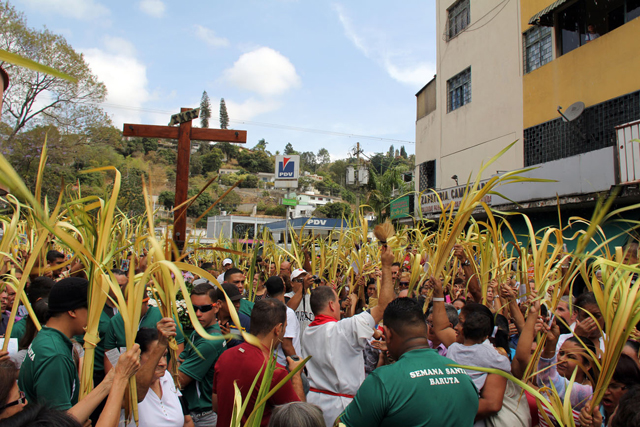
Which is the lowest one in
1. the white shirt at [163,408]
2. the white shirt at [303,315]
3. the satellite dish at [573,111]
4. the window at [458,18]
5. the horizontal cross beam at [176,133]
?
the white shirt at [163,408]

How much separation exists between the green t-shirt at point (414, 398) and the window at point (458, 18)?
17.7m

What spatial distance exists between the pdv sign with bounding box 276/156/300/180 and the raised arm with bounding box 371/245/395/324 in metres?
6.78

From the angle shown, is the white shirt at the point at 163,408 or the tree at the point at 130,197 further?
the tree at the point at 130,197

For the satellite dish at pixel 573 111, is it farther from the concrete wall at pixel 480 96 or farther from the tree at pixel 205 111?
the tree at pixel 205 111

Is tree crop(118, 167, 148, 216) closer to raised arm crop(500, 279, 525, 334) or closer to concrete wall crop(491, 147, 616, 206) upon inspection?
raised arm crop(500, 279, 525, 334)

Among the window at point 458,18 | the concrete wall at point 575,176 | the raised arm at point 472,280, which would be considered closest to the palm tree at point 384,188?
the window at point 458,18

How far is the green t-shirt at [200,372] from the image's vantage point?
2.97 m

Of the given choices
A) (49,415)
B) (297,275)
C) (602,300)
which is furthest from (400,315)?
(297,275)

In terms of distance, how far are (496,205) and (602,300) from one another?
11.6 meters

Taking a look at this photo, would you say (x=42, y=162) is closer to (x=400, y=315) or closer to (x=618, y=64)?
(x=400, y=315)

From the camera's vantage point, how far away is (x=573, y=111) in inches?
448

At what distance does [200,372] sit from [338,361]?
96cm

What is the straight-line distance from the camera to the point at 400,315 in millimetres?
2338

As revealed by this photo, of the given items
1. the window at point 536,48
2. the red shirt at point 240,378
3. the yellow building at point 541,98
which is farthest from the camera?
the window at point 536,48
